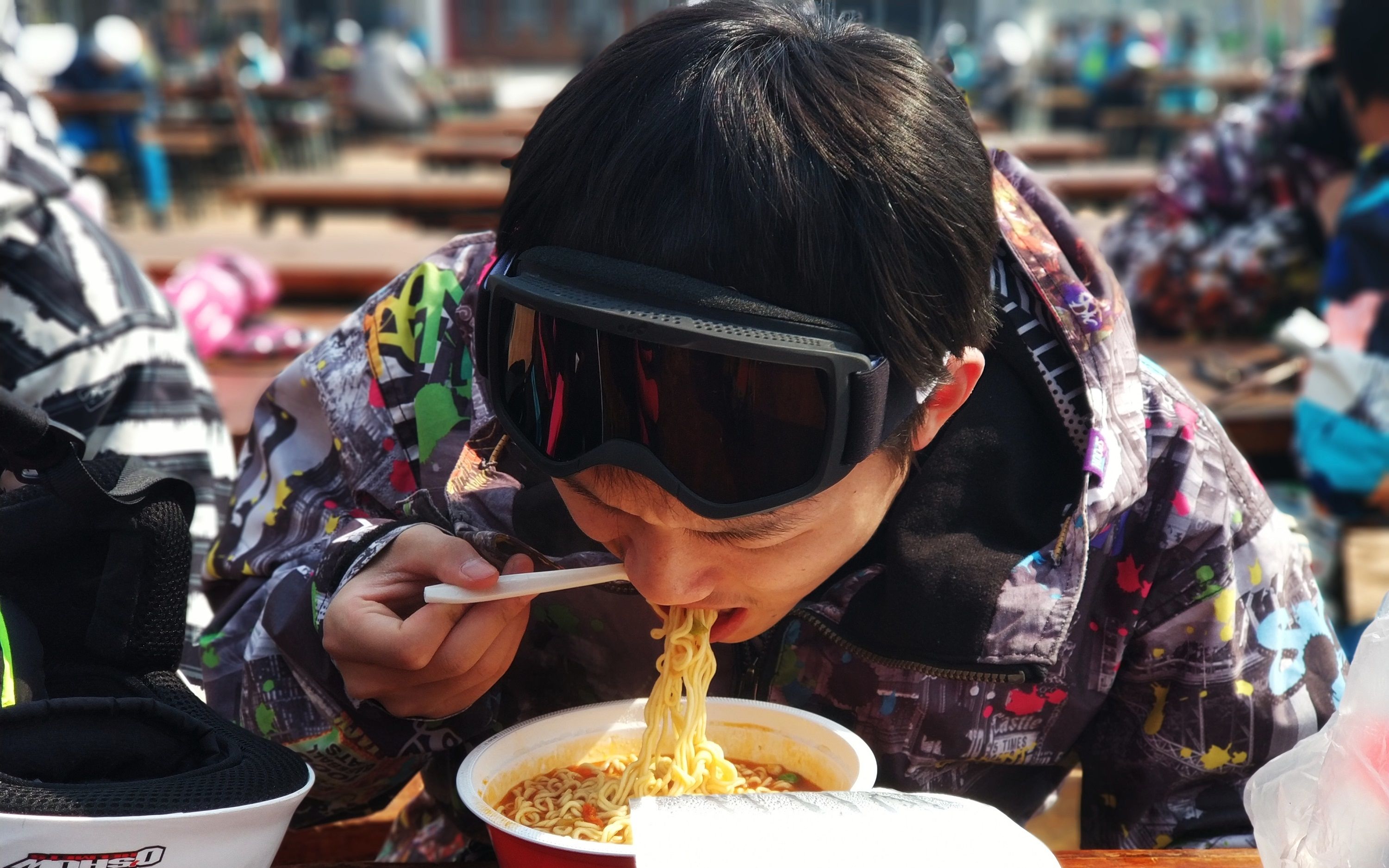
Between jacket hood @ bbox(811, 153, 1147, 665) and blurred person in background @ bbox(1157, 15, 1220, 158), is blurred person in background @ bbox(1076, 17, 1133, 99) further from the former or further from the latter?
jacket hood @ bbox(811, 153, 1147, 665)

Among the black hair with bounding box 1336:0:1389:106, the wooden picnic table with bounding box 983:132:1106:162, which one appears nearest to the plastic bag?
the black hair with bounding box 1336:0:1389:106

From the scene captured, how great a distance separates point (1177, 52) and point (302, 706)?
2743 centimetres

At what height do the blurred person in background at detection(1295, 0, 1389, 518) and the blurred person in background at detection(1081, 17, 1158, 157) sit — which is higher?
the blurred person in background at detection(1295, 0, 1389, 518)

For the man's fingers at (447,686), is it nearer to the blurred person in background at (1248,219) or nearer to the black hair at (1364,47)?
the black hair at (1364,47)

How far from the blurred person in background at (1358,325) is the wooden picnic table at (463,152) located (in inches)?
231

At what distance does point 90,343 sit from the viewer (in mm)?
1884

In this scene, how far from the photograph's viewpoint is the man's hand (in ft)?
3.58

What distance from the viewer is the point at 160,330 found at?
1.98 m

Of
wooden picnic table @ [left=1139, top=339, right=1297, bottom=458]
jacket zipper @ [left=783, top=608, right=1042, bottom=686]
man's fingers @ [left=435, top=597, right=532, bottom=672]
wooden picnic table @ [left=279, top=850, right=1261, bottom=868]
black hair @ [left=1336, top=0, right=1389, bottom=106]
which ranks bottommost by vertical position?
wooden picnic table @ [left=1139, top=339, right=1297, bottom=458]

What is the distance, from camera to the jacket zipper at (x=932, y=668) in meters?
1.20

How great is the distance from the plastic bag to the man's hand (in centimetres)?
64

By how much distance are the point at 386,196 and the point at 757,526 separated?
6.28 meters

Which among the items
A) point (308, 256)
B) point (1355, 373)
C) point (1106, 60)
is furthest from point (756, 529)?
point (1106, 60)

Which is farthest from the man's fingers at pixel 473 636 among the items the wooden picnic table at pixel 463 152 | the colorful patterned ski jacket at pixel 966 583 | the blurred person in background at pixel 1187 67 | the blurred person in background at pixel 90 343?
the blurred person in background at pixel 1187 67
